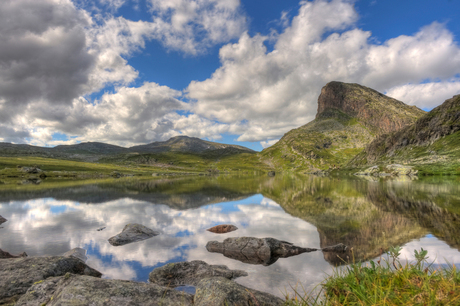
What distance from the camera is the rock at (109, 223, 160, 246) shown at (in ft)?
63.0

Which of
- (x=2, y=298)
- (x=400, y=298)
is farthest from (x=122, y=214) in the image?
(x=400, y=298)

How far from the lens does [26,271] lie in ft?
32.9

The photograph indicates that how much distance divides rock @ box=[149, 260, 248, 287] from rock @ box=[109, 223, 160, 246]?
26.0 feet

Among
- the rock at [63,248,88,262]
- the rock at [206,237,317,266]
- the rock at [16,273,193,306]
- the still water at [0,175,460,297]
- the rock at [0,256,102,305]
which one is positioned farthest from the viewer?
the rock at [206,237,317,266]

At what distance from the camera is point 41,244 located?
18953 millimetres

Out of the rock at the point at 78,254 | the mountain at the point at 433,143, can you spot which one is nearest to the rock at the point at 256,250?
the rock at the point at 78,254

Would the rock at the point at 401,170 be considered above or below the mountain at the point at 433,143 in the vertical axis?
below

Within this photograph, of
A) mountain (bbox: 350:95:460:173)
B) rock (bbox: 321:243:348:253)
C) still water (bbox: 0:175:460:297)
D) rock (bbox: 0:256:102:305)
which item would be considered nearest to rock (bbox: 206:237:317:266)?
still water (bbox: 0:175:460:297)

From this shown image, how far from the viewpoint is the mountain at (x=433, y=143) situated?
13075 cm

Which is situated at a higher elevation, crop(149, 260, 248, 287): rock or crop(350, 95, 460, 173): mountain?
crop(350, 95, 460, 173): mountain

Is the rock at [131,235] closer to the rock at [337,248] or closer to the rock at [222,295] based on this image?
the rock at [222,295]

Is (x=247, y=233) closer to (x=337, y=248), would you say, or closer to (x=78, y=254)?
(x=337, y=248)

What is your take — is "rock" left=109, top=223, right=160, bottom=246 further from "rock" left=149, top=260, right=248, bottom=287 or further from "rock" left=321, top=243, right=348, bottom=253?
"rock" left=321, top=243, right=348, bottom=253

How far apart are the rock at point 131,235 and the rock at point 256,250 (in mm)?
6779
